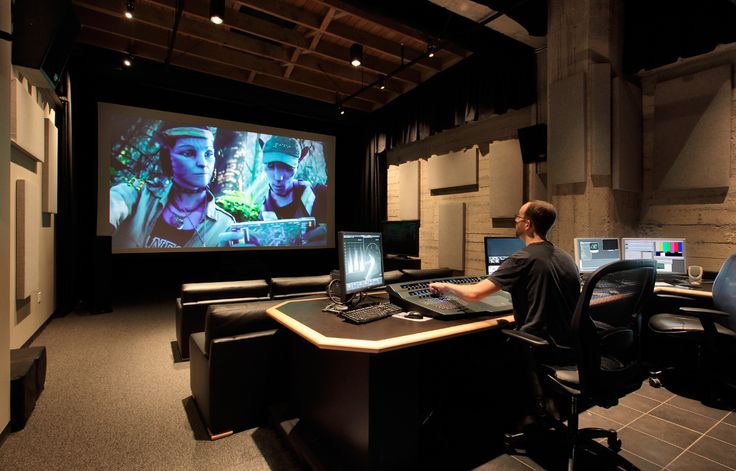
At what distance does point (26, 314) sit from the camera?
3.49 meters

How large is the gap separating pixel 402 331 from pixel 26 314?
399 centimetres

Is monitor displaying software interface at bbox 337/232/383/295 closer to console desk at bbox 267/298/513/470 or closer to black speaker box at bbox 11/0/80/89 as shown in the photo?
console desk at bbox 267/298/513/470

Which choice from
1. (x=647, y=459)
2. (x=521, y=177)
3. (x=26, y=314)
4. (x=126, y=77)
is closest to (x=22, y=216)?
(x=26, y=314)

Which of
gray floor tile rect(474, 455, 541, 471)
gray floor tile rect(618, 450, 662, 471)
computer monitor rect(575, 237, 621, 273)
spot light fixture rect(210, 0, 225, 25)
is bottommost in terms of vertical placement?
gray floor tile rect(618, 450, 662, 471)

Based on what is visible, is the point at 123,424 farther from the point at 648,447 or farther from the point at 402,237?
the point at 402,237

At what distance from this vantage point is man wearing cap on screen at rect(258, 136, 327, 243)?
644cm

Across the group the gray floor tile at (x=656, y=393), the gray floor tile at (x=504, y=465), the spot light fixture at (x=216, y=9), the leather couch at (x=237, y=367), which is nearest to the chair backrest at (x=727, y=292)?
the gray floor tile at (x=656, y=393)

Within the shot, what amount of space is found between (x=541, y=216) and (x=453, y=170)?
3785 millimetres

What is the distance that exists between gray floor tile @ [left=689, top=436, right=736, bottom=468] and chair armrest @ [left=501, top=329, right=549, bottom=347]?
1.31 metres

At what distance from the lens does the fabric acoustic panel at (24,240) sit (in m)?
3.17

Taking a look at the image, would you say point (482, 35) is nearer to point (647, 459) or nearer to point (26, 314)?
point (647, 459)

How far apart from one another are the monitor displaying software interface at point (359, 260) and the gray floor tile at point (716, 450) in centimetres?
196

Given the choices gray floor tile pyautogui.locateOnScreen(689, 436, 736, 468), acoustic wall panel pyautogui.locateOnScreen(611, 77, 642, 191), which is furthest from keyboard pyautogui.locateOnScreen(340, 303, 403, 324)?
acoustic wall panel pyautogui.locateOnScreen(611, 77, 642, 191)

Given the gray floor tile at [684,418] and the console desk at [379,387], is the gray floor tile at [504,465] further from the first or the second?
the gray floor tile at [684,418]
